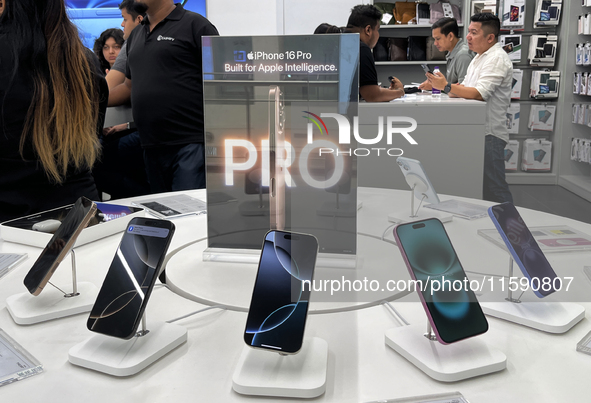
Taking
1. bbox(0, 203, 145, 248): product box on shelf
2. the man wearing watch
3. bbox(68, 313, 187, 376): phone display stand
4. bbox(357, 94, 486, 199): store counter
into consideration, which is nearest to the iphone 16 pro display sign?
bbox(0, 203, 145, 248): product box on shelf

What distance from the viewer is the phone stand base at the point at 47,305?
84 centimetres

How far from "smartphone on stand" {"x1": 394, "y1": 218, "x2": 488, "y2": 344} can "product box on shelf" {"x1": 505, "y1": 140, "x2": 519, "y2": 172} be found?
220 inches

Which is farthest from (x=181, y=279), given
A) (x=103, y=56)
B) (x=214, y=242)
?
(x=103, y=56)

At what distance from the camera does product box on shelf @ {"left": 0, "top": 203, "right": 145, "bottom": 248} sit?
4.07 feet

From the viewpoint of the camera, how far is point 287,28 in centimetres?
570

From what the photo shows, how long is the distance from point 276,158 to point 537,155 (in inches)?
216

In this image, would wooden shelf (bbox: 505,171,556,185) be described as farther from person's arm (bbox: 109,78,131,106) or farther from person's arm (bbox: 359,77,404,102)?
person's arm (bbox: 109,78,131,106)

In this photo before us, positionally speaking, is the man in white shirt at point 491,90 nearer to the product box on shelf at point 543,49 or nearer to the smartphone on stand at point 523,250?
the product box on shelf at point 543,49

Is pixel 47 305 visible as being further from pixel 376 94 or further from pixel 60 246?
pixel 376 94

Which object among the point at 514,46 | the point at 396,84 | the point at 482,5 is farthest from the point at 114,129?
the point at 514,46

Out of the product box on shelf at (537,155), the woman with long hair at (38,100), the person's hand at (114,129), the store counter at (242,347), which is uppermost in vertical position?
the woman with long hair at (38,100)

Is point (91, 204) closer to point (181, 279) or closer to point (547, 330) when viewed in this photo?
point (181, 279)

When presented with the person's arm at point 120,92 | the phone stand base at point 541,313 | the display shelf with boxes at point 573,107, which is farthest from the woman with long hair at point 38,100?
the display shelf with boxes at point 573,107

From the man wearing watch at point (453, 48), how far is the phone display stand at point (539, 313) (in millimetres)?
4034
